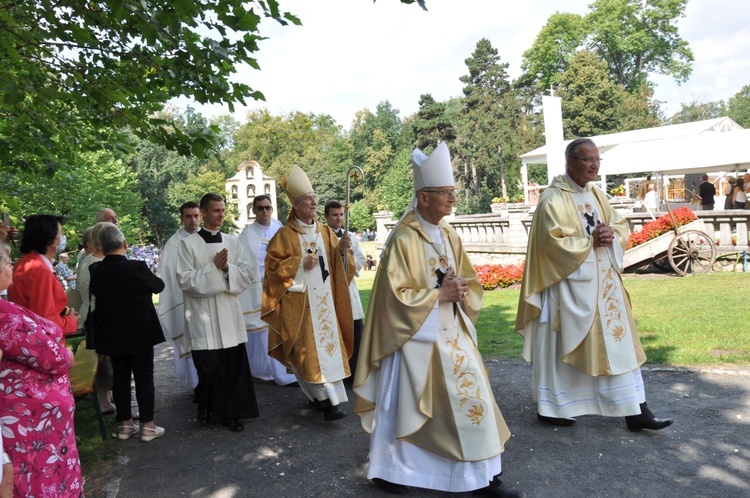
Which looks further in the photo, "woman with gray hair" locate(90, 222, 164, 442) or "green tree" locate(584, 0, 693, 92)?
"green tree" locate(584, 0, 693, 92)

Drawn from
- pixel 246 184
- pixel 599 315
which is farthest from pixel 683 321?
pixel 246 184

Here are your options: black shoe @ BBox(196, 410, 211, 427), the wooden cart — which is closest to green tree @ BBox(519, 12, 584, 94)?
the wooden cart

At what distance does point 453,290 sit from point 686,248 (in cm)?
1102

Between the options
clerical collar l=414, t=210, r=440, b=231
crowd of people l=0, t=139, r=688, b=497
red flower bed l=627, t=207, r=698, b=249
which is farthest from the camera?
red flower bed l=627, t=207, r=698, b=249

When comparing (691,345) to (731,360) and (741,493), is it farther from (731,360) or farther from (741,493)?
(741,493)

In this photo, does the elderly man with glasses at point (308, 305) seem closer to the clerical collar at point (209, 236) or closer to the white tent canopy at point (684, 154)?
the clerical collar at point (209, 236)

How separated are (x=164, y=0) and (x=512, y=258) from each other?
554 inches

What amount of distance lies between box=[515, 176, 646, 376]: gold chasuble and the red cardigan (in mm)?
3715

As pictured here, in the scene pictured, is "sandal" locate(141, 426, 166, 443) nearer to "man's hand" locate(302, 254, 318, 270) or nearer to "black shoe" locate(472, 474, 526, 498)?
"man's hand" locate(302, 254, 318, 270)

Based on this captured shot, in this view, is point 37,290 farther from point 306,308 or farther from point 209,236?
point 306,308

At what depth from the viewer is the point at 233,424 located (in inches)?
223

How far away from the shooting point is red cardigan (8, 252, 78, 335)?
443 cm

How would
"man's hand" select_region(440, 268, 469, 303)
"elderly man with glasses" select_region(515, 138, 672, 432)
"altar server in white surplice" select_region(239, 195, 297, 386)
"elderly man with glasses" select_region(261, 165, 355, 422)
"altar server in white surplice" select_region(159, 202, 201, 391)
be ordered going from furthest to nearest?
"altar server in white surplice" select_region(239, 195, 297, 386), "altar server in white surplice" select_region(159, 202, 201, 391), "elderly man with glasses" select_region(261, 165, 355, 422), "elderly man with glasses" select_region(515, 138, 672, 432), "man's hand" select_region(440, 268, 469, 303)

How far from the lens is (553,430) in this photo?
502 centimetres
